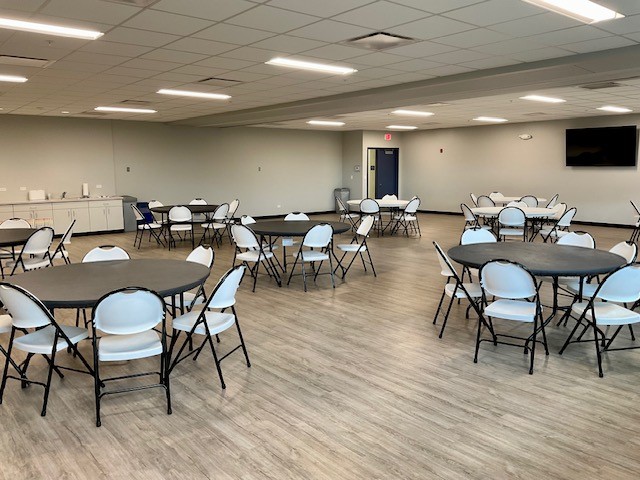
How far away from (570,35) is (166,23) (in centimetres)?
385

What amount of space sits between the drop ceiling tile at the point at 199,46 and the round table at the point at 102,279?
2255mm

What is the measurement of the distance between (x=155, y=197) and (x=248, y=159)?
3171 millimetres

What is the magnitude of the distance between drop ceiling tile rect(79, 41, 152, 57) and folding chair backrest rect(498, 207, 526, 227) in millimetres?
6458

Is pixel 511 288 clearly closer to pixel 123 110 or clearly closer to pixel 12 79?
pixel 12 79

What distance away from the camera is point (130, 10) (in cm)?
404

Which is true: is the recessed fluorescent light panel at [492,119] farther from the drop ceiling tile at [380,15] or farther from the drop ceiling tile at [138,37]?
the drop ceiling tile at [138,37]

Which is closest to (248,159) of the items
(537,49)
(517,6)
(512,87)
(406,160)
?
(406,160)

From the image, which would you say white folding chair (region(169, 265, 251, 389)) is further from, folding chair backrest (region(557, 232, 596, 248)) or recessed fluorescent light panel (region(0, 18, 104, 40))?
folding chair backrest (region(557, 232, 596, 248))

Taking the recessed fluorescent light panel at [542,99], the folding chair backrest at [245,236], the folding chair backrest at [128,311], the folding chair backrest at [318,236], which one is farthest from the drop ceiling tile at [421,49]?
the recessed fluorescent light panel at [542,99]

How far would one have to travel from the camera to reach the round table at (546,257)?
4.02 metres

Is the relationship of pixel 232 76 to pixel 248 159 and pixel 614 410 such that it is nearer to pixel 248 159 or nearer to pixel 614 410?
pixel 614 410

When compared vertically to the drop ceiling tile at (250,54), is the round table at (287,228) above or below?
below

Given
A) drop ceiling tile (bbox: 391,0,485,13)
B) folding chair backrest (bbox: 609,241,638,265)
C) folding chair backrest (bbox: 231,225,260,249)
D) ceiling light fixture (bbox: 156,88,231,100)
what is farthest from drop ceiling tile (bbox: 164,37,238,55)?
folding chair backrest (bbox: 609,241,638,265)

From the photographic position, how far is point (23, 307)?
317 centimetres
